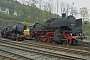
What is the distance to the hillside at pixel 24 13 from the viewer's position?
51.9m

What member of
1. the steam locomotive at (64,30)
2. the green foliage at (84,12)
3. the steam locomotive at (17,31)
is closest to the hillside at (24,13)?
the green foliage at (84,12)

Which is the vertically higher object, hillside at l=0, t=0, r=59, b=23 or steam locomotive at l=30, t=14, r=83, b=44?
hillside at l=0, t=0, r=59, b=23

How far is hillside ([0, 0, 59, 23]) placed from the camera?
51884mm

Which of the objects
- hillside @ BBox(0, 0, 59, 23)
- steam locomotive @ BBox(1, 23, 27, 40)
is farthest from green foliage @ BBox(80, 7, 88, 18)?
steam locomotive @ BBox(1, 23, 27, 40)

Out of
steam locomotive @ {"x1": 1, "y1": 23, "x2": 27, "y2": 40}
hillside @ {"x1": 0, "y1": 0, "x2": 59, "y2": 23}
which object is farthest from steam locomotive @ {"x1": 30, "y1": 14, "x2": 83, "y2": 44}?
hillside @ {"x1": 0, "y1": 0, "x2": 59, "y2": 23}

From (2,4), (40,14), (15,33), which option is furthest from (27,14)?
(15,33)

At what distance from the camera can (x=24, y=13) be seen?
58.2 metres

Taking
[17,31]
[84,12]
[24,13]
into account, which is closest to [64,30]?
[17,31]

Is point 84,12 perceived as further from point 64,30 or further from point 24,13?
point 64,30

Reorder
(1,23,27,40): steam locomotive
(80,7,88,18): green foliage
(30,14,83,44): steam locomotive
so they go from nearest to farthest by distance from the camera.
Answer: (30,14,83,44): steam locomotive
(1,23,27,40): steam locomotive
(80,7,88,18): green foliage

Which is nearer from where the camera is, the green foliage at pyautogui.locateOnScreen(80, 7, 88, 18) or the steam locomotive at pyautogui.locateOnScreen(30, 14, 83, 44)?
the steam locomotive at pyautogui.locateOnScreen(30, 14, 83, 44)

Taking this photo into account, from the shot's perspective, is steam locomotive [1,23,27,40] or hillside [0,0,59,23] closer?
steam locomotive [1,23,27,40]

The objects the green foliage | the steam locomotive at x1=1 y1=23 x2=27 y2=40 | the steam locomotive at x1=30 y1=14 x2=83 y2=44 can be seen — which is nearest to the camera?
the steam locomotive at x1=30 y1=14 x2=83 y2=44

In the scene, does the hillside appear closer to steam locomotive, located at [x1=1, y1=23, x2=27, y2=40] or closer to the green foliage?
the green foliage
